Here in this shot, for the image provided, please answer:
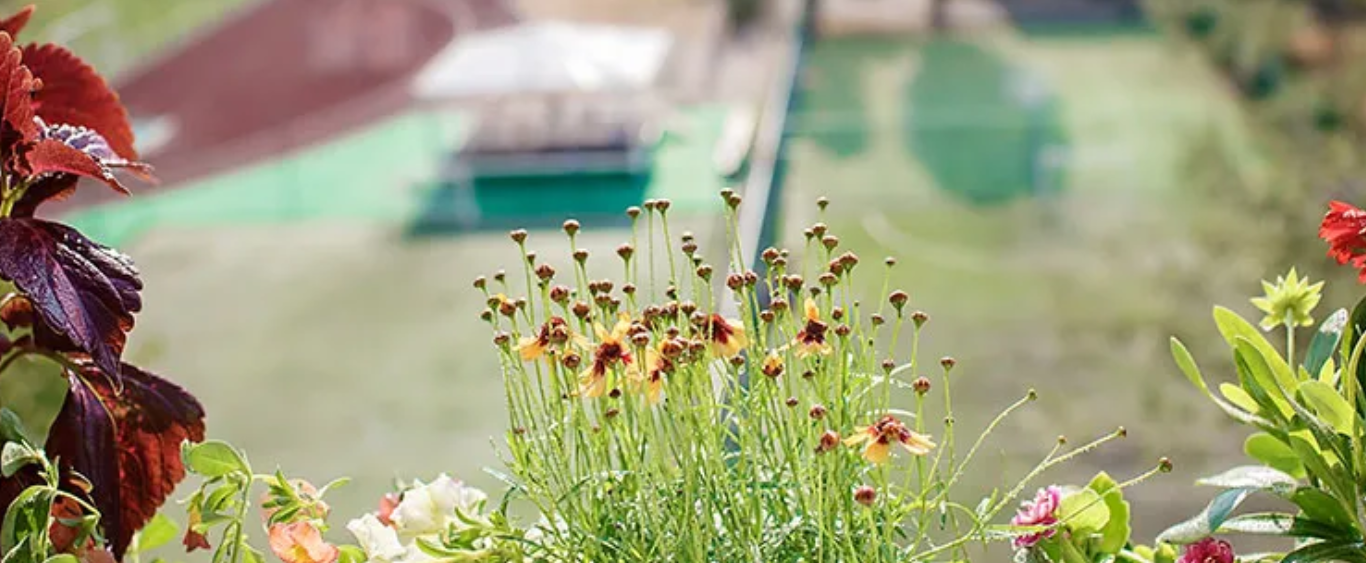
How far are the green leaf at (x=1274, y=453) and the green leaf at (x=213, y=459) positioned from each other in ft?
1.26

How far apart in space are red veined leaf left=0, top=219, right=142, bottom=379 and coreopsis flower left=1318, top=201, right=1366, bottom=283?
0.46m

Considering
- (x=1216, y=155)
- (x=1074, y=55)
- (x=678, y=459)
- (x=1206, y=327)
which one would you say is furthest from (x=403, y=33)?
(x=678, y=459)

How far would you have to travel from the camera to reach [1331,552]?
2.09 feet

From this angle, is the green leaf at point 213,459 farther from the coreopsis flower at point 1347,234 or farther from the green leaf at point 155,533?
the coreopsis flower at point 1347,234

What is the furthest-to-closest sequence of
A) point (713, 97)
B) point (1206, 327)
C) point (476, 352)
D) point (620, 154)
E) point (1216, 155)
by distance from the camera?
point (713, 97) → point (620, 154) → point (1216, 155) → point (476, 352) → point (1206, 327)

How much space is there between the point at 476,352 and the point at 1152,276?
9.68ft

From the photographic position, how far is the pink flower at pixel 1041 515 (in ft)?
2.09

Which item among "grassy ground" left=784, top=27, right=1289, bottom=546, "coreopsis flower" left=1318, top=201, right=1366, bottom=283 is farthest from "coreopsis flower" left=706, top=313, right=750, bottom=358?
"grassy ground" left=784, top=27, right=1289, bottom=546

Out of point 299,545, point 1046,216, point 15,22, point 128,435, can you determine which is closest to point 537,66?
point 1046,216

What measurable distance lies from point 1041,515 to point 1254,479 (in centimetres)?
9

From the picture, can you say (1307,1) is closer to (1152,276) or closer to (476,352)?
(1152,276)

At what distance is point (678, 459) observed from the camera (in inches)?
24.5

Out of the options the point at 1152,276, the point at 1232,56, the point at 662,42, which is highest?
the point at 662,42

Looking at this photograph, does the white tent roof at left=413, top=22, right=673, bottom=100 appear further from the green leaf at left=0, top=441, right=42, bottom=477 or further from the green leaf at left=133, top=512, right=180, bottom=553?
the green leaf at left=0, top=441, right=42, bottom=477
